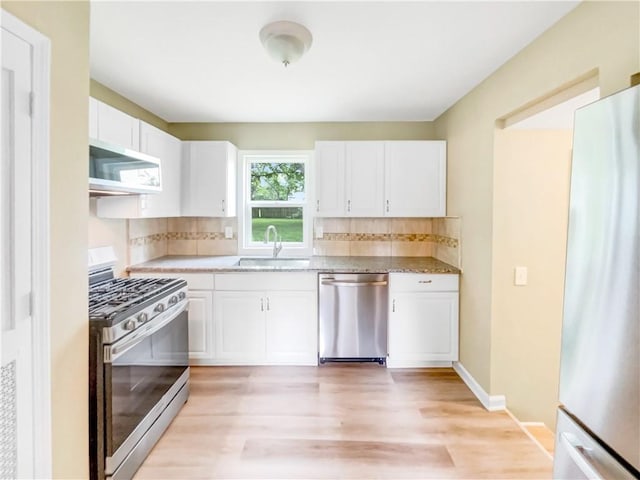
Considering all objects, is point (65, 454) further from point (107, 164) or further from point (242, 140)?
point (242, 140)

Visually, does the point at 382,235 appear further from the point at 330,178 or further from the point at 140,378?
the point at 140,378

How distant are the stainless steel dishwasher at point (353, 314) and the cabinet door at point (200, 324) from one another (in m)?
0.97

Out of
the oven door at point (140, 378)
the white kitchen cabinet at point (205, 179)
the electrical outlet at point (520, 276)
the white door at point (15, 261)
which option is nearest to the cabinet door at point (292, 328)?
the oven door at point (140, 378)

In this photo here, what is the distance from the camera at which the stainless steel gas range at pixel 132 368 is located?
5.05 ft

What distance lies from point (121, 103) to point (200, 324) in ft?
6.47

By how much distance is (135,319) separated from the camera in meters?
1.72

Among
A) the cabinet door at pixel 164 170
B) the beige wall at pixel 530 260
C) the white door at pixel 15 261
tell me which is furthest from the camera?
the cabinet door at pixel 164 170

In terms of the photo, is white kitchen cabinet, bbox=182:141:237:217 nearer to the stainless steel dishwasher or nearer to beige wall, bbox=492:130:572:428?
the stainless steel dishwasher

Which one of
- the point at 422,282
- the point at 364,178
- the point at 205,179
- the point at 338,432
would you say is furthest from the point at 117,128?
the point at 422,282

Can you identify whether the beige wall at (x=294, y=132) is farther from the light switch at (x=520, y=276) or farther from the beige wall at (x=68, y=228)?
the beige wall at (x=68, y=228)

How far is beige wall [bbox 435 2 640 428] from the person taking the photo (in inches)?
54.5

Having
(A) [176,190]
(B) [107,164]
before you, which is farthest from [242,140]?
(B) [107,164]

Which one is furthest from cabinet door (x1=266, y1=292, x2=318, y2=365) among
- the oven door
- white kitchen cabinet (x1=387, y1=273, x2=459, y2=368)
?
the oven door

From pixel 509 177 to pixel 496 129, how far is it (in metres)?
0.34
